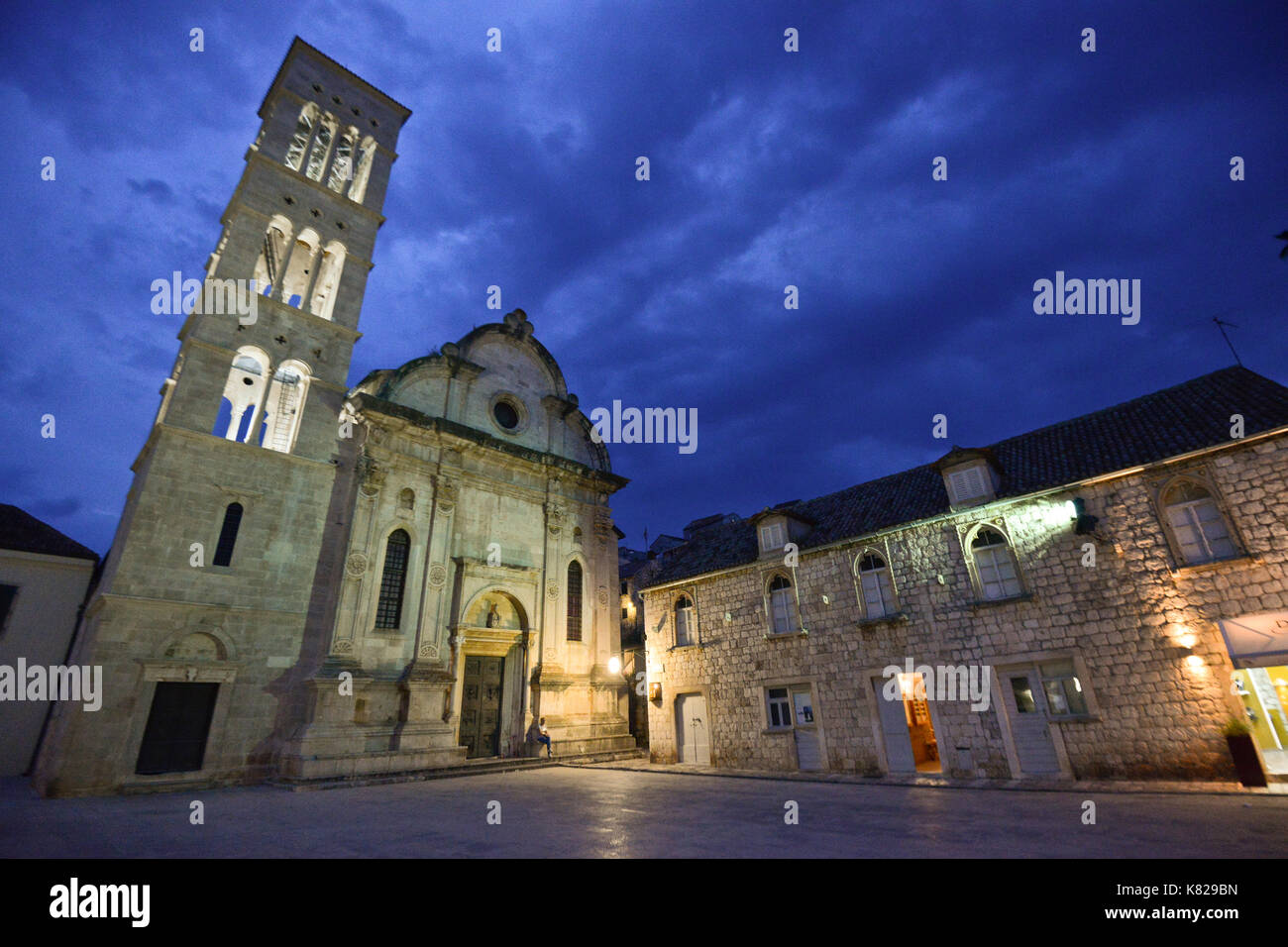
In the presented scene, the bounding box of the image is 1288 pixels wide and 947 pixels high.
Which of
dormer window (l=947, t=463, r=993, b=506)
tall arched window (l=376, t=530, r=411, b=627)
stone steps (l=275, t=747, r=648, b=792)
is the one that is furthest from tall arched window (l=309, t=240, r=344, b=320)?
dormer window (l=947, t=463, r=993, b=506)

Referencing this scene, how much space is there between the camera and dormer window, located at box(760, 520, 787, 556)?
61.3ft

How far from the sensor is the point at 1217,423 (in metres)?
12.4

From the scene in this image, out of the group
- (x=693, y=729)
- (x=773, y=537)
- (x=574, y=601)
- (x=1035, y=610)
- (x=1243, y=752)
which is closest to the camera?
(x=1243, y=752)

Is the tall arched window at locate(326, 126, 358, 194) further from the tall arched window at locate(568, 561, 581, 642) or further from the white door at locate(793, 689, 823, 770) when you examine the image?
the white door at locate(793, 689, 823, 770)

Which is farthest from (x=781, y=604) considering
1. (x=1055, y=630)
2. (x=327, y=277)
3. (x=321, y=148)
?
(x=321, y=148)

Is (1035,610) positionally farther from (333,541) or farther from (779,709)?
(333,541)

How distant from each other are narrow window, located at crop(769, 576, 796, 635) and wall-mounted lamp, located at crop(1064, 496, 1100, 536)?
8.03 m

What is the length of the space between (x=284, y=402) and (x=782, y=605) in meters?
19.5

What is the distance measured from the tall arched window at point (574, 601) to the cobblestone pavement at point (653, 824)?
31.2 feet

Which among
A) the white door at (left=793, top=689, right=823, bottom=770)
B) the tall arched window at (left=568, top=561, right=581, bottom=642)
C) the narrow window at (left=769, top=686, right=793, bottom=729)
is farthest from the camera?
the tall arched window at (left=568, top=561, right=581, bottom=642)

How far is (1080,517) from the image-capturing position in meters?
13.3

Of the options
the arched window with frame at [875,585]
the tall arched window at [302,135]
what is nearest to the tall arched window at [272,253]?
the tall arched window at [302,135]

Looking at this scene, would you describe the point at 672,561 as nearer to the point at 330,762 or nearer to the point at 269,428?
the point at 330,762

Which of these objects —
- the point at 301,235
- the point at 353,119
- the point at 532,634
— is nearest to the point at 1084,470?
the point at 532,634
